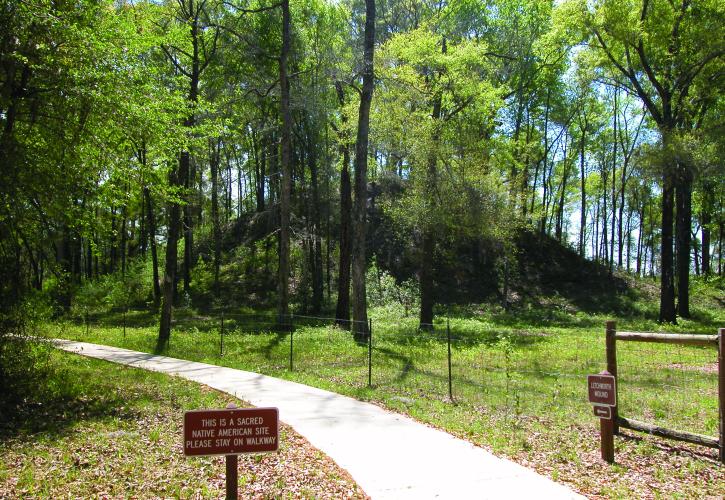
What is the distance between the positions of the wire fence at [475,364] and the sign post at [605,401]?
139 centimetres

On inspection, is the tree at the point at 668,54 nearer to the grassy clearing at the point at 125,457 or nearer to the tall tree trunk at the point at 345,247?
the tall tree trunk at the point at 345,247

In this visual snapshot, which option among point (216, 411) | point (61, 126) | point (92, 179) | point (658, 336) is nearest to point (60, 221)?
point (92, 179)

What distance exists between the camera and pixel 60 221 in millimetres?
10016

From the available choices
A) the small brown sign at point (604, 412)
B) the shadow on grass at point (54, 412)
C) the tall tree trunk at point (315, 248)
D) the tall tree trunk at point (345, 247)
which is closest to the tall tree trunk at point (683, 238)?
the tall tree trunk at point (345, 247)

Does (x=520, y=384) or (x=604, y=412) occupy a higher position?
(x=604, y=412)

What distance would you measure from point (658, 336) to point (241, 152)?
42708mm

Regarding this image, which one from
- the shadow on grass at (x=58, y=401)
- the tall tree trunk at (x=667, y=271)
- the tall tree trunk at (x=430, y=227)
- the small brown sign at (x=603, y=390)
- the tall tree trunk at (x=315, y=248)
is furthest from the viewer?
the tall tree trunk at (x=315, y=248)

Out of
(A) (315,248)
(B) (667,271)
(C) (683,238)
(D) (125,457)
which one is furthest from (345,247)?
(D) (125,457)

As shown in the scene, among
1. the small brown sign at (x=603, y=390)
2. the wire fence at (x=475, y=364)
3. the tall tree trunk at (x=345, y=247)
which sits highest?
the tall tree trunk at (x=345, y=247)

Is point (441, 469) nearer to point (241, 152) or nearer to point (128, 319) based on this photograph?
point (128, 319)

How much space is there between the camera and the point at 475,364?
13.4 meters

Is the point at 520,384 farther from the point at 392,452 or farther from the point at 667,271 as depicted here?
the point at 667,271

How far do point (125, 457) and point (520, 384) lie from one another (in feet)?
24.9

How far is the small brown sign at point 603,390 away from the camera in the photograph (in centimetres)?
630
